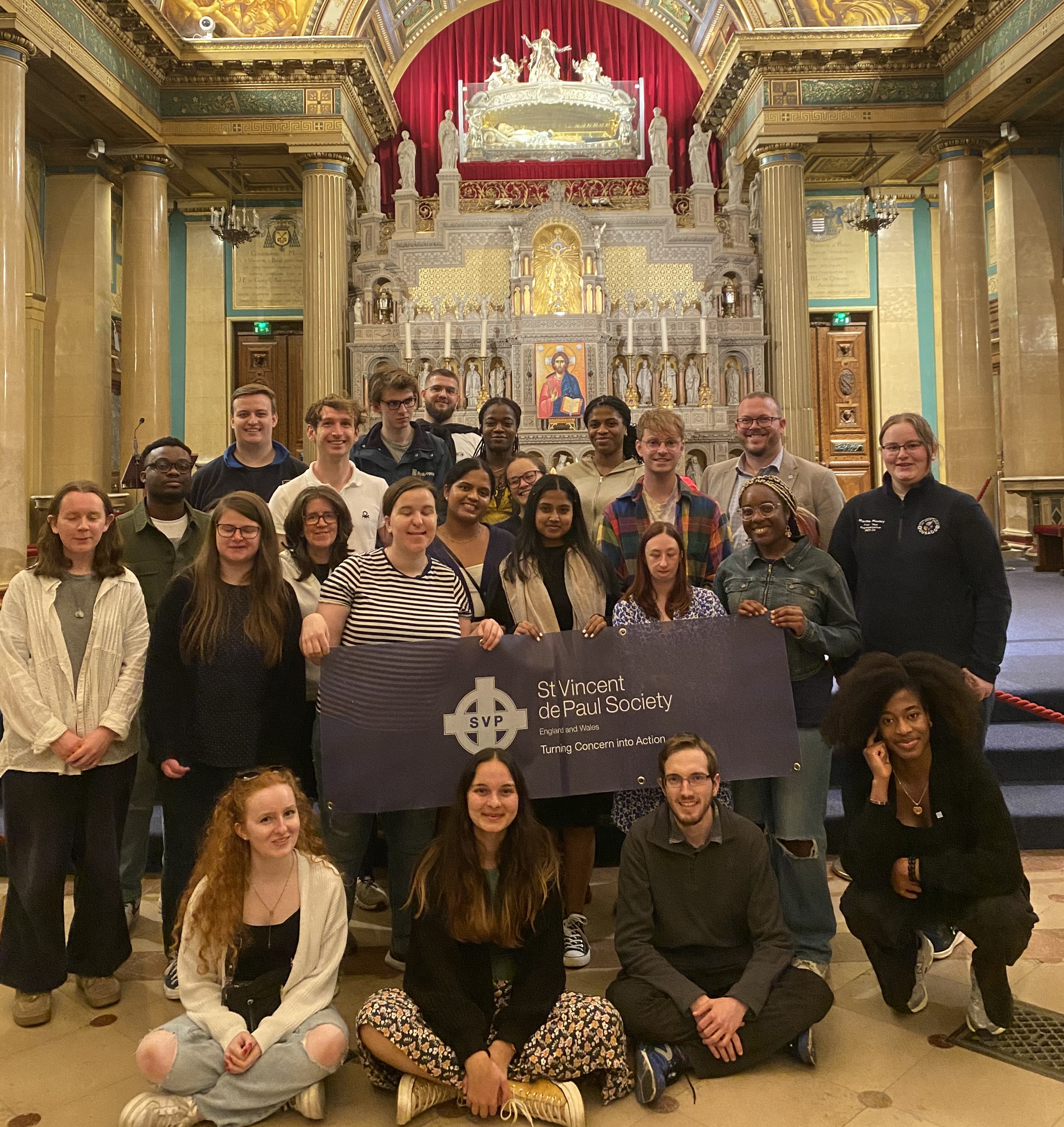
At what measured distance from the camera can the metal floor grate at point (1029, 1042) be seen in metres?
2.86

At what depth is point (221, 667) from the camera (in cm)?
327

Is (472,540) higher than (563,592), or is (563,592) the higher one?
(472,540)

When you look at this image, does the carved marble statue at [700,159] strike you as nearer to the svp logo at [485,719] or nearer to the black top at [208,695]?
the svp logo at [485,719]

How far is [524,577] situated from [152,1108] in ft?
6.60

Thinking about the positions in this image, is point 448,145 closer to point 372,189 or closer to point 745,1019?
point 372,189

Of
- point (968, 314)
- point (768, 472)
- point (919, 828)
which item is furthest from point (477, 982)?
point (968, 314)

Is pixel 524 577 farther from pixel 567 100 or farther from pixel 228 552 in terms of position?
pixel 567 100

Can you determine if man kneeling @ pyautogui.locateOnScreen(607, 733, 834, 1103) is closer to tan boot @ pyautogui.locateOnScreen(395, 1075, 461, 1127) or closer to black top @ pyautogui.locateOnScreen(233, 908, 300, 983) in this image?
tan boot @ pyautogui.locateOnScreen(395, 1075, 461, 1127)

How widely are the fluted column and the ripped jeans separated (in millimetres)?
11244

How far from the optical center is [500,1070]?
2627mm

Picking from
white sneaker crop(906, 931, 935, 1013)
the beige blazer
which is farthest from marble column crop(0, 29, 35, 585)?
white sneaker crop(906, 931, 935, 1013)

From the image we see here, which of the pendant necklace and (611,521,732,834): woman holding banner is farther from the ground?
(611,521,732,834): woman holding banner

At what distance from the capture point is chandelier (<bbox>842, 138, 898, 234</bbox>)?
1334 cm

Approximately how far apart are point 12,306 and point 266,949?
8.97 metres
